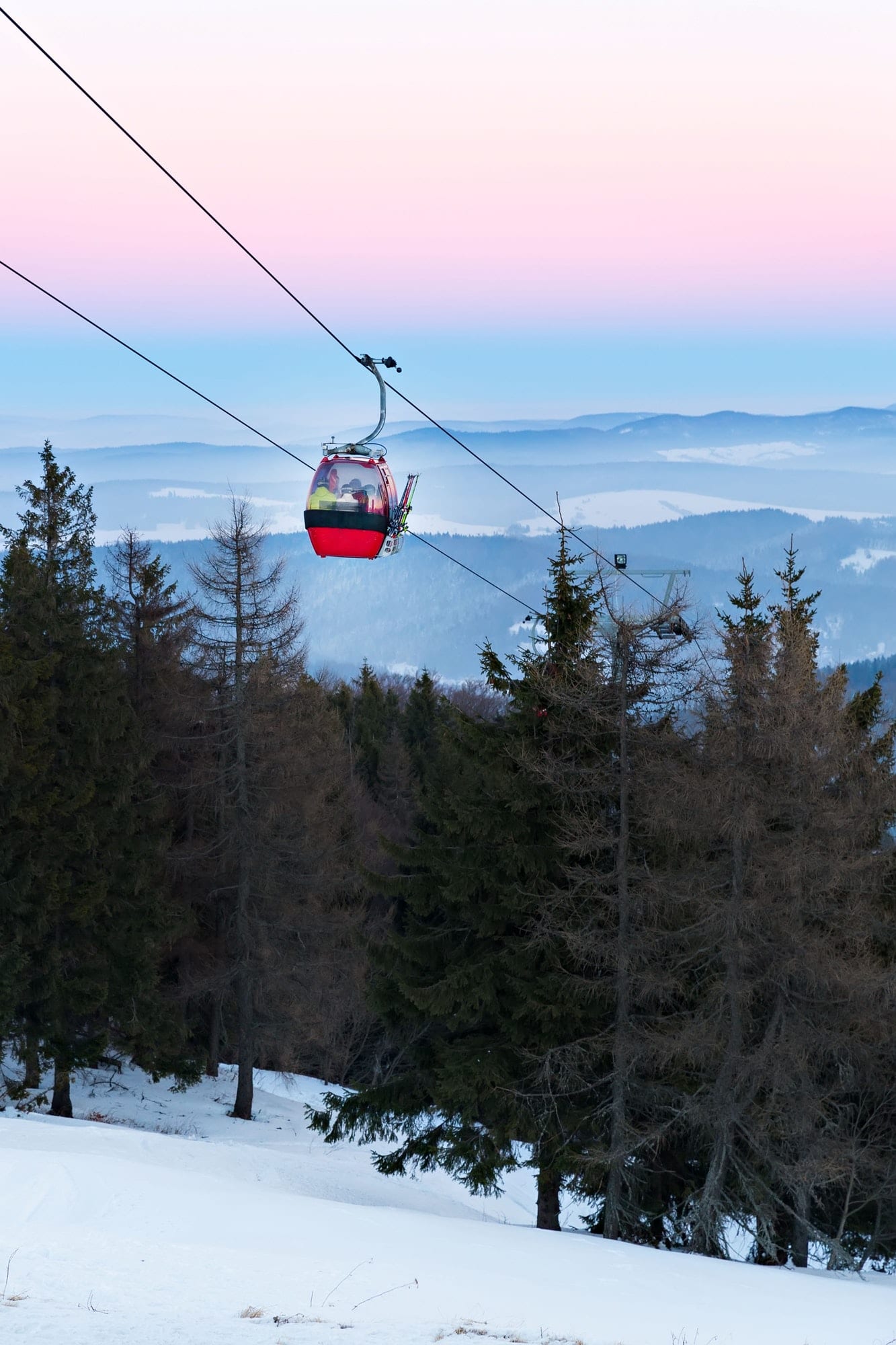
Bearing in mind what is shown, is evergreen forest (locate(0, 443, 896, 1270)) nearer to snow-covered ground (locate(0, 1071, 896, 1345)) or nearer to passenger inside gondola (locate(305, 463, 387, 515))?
snow-covered ground (locate(0, 1071, 896, 1345))

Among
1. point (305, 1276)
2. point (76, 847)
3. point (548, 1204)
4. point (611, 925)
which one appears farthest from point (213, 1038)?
point (305, 1276)

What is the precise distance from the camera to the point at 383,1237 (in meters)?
15.2

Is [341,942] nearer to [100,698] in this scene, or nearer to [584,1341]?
[100,698]

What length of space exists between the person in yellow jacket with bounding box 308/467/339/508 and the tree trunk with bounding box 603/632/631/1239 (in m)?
5.34

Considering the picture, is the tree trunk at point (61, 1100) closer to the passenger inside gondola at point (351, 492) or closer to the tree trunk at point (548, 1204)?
the tree trunk at point (548, 1204)

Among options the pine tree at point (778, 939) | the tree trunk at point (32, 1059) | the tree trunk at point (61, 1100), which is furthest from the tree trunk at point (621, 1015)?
the tree trunk at point (61, 1100)

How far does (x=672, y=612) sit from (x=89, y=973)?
14.5 m

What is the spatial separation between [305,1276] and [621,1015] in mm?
8269

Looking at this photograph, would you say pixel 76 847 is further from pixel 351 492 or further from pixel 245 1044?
pixel 351 492

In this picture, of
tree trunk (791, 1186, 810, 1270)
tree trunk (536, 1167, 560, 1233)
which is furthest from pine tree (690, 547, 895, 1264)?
tree trunk (536, 1167, 560, 1233)

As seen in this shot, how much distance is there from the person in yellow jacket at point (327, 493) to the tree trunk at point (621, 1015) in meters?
5.34

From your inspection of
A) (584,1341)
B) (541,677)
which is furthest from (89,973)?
(584,1341)

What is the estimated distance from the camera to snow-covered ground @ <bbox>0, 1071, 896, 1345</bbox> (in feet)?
36.3

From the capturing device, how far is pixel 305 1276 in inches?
507
